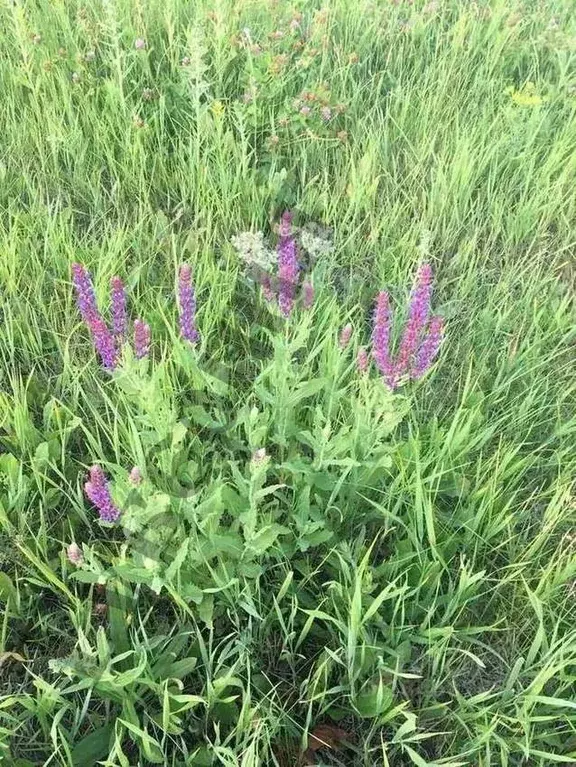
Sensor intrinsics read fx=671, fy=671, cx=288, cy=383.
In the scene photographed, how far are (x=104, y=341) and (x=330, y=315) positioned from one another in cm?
70

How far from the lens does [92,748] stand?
119cm

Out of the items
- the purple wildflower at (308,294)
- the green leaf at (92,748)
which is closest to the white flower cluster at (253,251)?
the purple wildflower at (308,294)

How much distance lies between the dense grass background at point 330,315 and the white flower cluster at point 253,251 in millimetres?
58

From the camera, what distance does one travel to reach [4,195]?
7.38 ft

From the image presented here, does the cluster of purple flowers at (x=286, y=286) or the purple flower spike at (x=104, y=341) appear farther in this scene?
the cluster of purple flowers at (x=286, y=286)

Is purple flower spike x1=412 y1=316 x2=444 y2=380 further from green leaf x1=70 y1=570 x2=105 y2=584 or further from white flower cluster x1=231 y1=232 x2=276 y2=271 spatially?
green leaf x1=70 y1=570 x2=105 y2=584

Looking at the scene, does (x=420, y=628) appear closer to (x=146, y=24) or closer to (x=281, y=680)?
(x=281, y=680)

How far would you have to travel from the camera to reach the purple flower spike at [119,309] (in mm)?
1574

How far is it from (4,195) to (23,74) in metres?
0.70

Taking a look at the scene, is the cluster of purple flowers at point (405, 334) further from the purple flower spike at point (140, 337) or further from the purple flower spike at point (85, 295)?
the purple flower spike at point (85, 295)

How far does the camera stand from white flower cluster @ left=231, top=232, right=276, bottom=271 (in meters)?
2.05

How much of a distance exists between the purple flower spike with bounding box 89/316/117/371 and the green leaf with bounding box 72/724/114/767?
0.77 m

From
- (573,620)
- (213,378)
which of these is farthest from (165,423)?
(573,620)

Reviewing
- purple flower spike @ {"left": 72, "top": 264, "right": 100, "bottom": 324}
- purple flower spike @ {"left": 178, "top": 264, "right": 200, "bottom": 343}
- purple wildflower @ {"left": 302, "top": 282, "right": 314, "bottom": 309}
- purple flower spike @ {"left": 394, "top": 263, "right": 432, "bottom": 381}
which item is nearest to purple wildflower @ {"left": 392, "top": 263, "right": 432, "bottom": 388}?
purple flower spike @ {"left": 394, "top": 263, "right": 432, "bottom": 381}
